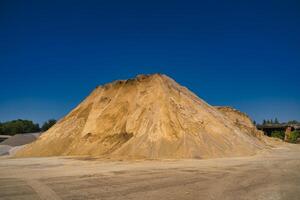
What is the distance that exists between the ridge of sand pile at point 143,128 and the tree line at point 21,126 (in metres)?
79.1

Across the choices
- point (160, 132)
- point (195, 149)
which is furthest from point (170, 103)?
point (195, 149)

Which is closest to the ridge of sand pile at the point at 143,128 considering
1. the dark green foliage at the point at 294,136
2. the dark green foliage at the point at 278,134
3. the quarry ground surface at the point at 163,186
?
the quarry ground surface at the point at 163,186

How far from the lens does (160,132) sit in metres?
28.4

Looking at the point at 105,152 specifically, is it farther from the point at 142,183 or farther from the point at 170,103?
the point at 142,183

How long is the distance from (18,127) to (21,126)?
1280 millimetres

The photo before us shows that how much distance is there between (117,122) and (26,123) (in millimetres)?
100453

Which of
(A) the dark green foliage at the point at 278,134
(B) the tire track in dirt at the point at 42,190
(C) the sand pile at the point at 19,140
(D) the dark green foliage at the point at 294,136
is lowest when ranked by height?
(B) the tire track in dirt at the point at 42,190

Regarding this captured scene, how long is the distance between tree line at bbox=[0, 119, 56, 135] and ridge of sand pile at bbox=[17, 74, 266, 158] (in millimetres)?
79122

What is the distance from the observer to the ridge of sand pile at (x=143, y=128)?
27281 millimetres

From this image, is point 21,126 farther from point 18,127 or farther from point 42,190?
point 42,190

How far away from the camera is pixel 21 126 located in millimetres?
120688

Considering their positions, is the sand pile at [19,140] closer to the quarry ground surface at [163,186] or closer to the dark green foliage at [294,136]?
the dark green foliage at [294,136]

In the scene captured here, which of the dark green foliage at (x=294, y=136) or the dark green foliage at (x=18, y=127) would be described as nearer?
the dark green foliage at (x=294, y=136)

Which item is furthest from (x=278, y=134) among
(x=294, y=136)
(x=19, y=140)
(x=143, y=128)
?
(x=19, y=140)
